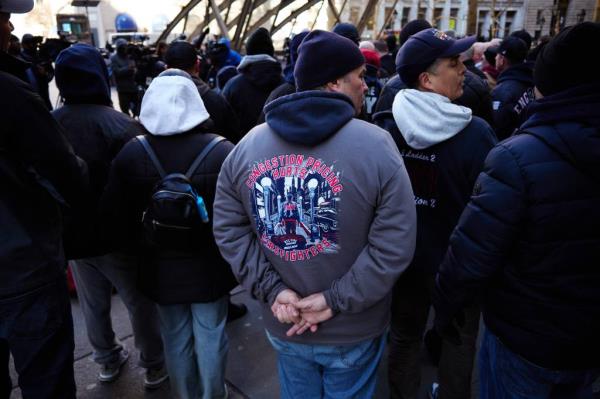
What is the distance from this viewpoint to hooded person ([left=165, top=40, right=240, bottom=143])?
3.65 m

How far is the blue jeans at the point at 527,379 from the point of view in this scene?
1687 millimetres

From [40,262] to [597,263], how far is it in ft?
7.11

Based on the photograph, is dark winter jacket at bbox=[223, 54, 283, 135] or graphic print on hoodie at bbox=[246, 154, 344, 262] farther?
dark winter jacket at bbox=[223, 54, 283, 135]

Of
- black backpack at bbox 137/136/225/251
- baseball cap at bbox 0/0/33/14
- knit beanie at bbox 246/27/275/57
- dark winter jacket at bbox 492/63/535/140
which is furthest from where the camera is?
knit beanie at bbox 246/27/275/57

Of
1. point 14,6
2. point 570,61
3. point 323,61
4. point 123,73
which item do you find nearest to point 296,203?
point 323,61

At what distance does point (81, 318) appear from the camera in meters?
3.73

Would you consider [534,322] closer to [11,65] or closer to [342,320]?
[342,320]

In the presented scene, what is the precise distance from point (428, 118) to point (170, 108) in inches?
48.9

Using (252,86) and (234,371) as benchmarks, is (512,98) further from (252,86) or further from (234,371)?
(234,371)

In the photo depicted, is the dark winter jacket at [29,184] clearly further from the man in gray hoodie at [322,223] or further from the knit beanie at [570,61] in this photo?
the knit beanie at [570,61]

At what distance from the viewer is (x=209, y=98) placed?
3637 mm

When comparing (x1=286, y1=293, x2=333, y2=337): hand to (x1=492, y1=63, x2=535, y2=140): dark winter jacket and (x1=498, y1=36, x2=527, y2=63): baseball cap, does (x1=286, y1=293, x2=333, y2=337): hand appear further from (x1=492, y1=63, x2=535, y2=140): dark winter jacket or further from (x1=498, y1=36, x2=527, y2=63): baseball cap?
(x1=498, y1=36, x2=527, y2=63): baseball cap

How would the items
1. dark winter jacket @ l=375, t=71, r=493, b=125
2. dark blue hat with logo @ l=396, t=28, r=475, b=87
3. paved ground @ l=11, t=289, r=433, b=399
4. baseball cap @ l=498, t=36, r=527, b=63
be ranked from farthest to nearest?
baseball cap @ l=498, t=36, r=527, b=63
dark winter jacket @ l=375, t=71, r=493, b=125
paved ground @ l=11, t=289, r=433, b=399
dark blue hat with logo @ l=396, t=28, r=475, b=87

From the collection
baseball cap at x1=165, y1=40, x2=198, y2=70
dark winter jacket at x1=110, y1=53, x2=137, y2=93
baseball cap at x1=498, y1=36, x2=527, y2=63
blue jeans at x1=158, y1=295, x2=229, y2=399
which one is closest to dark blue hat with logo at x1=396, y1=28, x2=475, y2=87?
blue jeans at x1=158, y1=295, x2=229, y2=399
